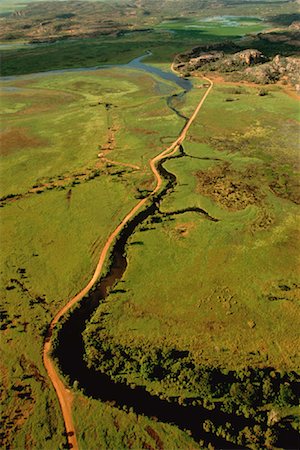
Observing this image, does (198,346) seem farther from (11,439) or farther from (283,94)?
(283,94)

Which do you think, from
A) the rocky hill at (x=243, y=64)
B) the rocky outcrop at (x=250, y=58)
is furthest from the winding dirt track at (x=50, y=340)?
the rocky outcrop at (x=250, y=58)

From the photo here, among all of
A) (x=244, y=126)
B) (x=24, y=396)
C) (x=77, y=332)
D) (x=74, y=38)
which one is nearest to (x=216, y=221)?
(x=77, y=332)

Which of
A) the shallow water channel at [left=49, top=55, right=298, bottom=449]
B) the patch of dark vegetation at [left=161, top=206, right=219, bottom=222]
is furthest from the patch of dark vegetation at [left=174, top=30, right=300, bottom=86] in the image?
the shallow water channel at [left=49, top=55, right=298, bottom=449]

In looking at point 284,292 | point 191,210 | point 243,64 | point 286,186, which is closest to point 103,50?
point 243,64

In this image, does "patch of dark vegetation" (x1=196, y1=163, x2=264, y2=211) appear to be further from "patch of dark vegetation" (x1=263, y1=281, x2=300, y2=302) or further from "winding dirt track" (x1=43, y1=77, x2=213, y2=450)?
"patch of dark vegetation" (x1=263, y1=281, x2=300, y2=302)

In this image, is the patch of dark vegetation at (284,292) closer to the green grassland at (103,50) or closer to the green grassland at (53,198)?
the green grassland at (53,198)

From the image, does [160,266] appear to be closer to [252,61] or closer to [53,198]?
[53,198]

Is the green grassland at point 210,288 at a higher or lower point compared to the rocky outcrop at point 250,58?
lower
